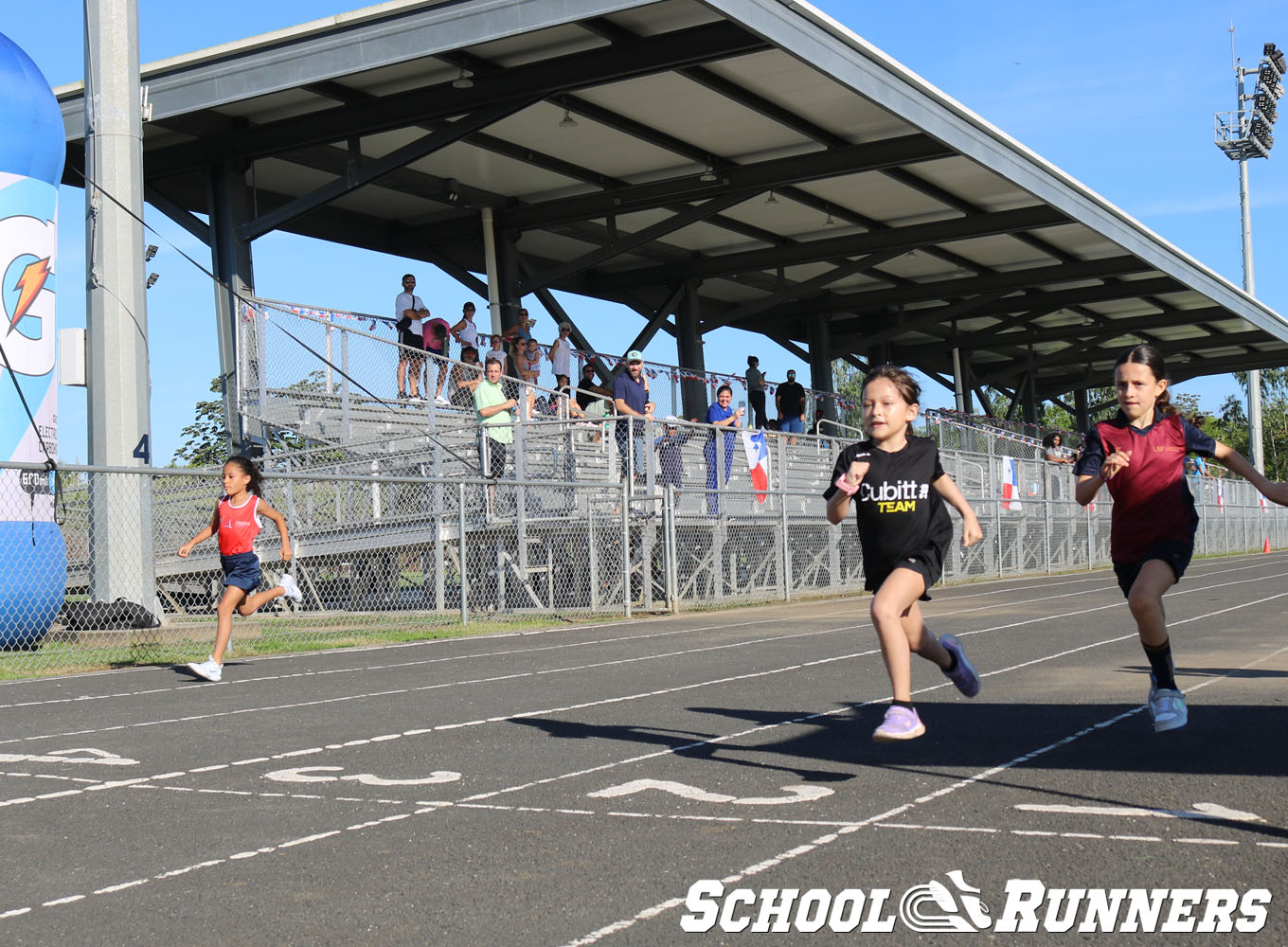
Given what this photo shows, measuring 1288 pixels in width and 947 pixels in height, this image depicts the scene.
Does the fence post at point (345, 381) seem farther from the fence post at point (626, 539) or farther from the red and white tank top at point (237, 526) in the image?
the red and white tank top at point (237, 526)

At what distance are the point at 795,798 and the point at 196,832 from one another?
2315mm

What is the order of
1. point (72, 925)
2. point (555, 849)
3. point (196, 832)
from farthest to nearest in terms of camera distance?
point (196, 832) < point (555, 849) < point (72, 925)

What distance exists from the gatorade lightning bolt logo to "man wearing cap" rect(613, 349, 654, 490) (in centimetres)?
727

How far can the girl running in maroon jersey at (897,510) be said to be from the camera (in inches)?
249

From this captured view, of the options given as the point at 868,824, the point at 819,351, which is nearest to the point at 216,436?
the point at 819,351

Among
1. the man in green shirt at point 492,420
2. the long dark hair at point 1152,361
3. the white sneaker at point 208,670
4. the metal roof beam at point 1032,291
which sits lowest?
the white sneaker at point 208,670

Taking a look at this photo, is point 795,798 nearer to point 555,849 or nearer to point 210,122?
point 555,849

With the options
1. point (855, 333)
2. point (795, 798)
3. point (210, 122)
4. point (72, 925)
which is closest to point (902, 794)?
point (795, 798)

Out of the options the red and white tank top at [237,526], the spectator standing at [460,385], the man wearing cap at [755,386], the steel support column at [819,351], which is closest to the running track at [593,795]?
the red and white tank top at [237,526]

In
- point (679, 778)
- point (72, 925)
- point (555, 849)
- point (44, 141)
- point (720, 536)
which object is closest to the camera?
point (72, 925)

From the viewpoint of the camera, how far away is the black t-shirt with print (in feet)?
21.3

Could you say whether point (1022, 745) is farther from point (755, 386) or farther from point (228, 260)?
point (755, 386)

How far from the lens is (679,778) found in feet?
20.4

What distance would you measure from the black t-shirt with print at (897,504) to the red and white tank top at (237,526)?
6.08 m
